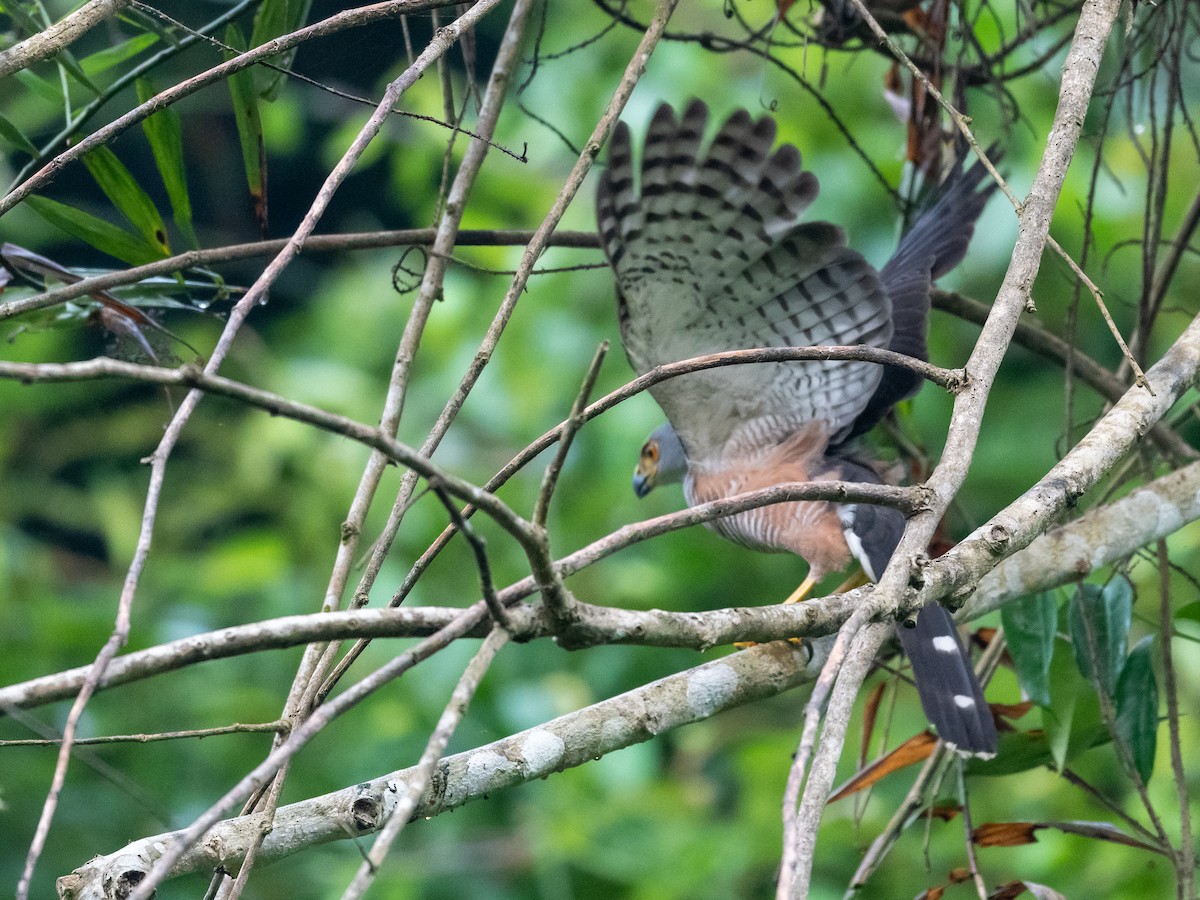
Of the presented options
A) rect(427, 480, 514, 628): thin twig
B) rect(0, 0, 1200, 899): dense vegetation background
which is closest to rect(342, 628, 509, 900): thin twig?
rect(427, 480, 514, 628): thin twig

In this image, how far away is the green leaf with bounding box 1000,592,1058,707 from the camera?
236 cm

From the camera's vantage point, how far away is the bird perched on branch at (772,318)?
2.53 m

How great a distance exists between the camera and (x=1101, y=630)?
2.49 meters

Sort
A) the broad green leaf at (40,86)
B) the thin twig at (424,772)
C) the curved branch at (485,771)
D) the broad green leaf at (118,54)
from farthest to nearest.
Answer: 1. the broad green leaf at (118,54)
2. the broad green leaf at (40,86)
3. the curved branch at (485,771)
4. the thin twig at (424,772)

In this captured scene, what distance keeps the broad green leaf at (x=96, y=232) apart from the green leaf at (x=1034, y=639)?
1960 mm

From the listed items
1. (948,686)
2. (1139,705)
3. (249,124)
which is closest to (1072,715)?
(1139,705)

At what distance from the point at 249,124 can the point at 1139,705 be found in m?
2.20

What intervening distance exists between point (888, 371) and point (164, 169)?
1923 millimetres

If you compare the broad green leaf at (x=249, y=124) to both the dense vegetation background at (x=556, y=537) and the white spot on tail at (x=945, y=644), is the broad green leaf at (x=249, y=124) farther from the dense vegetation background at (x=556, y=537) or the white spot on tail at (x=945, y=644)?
the white spot on tail at (x=945, y=644)

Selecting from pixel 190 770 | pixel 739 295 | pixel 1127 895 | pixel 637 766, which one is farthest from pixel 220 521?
pixel 1127 895

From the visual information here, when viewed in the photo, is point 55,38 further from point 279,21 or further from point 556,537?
point 556,537

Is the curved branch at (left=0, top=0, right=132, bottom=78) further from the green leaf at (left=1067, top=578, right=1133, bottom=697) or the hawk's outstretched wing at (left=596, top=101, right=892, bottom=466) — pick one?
the green leaf at (left=1067, top=578, right=1133, bottom=697)

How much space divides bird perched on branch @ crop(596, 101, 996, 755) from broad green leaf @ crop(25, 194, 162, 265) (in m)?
1.00

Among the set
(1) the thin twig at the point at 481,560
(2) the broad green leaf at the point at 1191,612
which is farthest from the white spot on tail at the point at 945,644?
(1) the thin twig at the point at 481,560
